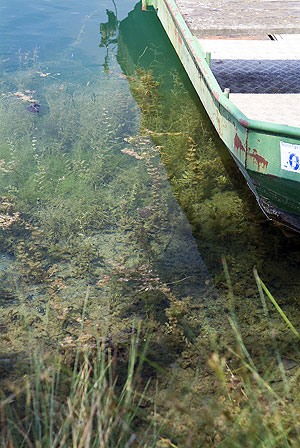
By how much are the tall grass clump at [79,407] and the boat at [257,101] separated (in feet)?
4.79

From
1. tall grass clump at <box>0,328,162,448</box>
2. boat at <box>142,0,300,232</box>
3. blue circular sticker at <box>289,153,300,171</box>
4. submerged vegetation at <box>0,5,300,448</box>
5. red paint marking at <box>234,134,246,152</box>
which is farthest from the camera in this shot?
red paint marking at <box>234,134,246,152</box>

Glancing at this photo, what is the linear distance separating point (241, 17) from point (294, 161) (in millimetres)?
3442

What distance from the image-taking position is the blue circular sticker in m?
2.91

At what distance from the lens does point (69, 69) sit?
6539 mm

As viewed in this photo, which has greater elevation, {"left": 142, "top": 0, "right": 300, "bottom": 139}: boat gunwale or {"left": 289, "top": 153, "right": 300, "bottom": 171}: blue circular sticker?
{"left": 142, "top": 0, "right": 300, "bottom": 139}: boat gunwale

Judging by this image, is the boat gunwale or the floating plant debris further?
the floating plant debris

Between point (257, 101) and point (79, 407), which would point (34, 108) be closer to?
point (257, 101)

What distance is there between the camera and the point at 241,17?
5723 mm

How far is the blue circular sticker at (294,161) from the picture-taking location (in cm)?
291

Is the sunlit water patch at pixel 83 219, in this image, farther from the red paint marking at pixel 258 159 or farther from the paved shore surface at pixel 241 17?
the paved shore surface at pixel 241 17

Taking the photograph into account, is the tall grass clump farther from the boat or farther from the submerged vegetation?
the boat

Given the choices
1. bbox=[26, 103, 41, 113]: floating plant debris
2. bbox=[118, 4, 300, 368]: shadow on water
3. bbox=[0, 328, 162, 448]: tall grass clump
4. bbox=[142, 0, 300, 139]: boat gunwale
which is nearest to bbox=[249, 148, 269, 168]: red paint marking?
bbox=[142, 0, 300, 139]: boat gunwale

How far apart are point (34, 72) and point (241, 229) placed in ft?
12.9

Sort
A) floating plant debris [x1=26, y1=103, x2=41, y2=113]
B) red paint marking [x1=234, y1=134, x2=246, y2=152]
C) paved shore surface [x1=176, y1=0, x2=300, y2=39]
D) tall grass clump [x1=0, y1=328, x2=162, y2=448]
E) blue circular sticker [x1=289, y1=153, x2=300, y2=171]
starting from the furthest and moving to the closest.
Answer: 1. floating plant debris [x1=26, y1=103, x2=41, y2=113]
2. paved shore surface [x1=176, y1=0, x2=300, y2=39]
3. red paint marking [x1=234, y1=134, x2=246, y2=152]
4. blue circular sticker [x1=289, y1=153, x2=300, y2=171]
5. tall grass clump [x1=0, y1=328, x2=162, y2=448]
